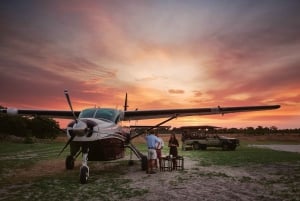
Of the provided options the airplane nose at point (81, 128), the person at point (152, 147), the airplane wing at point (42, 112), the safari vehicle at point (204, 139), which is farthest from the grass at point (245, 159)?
the airplane wing at point (42, 112)

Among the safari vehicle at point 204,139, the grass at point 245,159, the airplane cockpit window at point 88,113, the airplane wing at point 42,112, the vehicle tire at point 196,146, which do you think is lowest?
the grass at point 245,159

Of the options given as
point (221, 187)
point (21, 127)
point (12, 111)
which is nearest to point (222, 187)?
point (221, 187)

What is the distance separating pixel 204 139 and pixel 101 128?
773 inches

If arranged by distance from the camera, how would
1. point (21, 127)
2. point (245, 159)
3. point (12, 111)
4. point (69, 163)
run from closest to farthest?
point (69, 163), point (12, 111), point (245, 159), point (21, 127)

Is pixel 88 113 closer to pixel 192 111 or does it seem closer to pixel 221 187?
pixel 192 111

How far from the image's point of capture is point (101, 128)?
11.2m

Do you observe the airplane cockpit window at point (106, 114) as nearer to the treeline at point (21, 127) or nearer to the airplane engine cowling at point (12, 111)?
the airplane engine cowling at point (12, 111)

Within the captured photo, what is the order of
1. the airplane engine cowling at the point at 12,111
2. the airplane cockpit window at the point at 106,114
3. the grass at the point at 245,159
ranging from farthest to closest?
the airplane engine cowling at the point at 12,111
the grass at the point at 245,159
the airplane cockpit window at the point at 106,114

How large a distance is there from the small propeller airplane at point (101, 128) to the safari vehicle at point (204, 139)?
12.0m

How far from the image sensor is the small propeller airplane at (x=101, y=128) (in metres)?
10.4

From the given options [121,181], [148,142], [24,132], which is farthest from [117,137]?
[24,132]

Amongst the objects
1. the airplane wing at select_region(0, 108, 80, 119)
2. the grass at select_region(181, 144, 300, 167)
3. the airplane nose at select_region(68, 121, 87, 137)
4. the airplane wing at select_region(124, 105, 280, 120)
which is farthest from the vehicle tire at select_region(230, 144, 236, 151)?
the airplane nose at select_region(68, 121, 87, 137)

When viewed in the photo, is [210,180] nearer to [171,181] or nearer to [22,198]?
[171,181]

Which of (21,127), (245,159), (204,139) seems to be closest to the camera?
(245,159)
